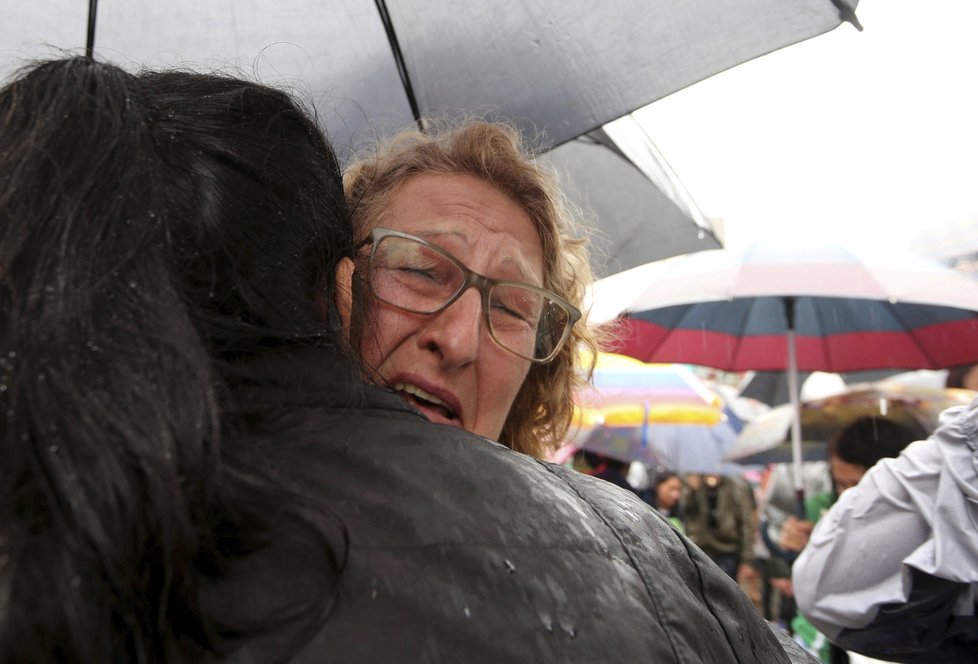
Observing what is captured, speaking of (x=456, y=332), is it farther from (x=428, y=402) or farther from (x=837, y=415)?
(x=837, y=415)

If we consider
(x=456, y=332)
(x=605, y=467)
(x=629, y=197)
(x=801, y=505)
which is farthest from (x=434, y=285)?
(x=605, y=467)

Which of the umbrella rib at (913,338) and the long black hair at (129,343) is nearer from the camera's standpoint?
the long black hair at (129,343)

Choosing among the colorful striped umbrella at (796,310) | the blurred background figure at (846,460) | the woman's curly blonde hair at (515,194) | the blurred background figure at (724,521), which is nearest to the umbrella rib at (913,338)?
the colorful striped umbrella at (796,310)

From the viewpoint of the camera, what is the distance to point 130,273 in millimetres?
722

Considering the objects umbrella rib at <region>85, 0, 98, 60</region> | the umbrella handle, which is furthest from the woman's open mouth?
the umbrella handle

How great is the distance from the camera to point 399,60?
9.09 ft

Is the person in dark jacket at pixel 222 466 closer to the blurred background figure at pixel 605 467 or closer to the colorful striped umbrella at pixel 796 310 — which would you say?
the colorful striped umbrella at pixel 796 310

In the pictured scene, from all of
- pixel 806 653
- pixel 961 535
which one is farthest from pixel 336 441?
pixel 961 535

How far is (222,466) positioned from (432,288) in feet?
3.89

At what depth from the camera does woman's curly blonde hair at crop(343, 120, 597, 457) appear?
2.23m

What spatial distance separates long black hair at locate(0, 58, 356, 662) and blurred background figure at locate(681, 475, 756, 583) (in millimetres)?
7775

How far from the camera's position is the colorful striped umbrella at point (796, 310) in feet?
16.3

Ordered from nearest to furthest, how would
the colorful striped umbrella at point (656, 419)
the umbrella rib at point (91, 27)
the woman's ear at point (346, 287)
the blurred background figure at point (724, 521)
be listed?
the woman's ear at point (346, 287) < the umbrella rib at point (91, 27) < the blurred background figure at point (724, 521) < the colorful striped umbrella at point (656, 419)

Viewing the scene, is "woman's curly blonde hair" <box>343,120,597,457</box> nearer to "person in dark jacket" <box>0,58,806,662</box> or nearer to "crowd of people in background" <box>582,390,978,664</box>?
"crowd of people in background" <box>582,390,978,664</box>
